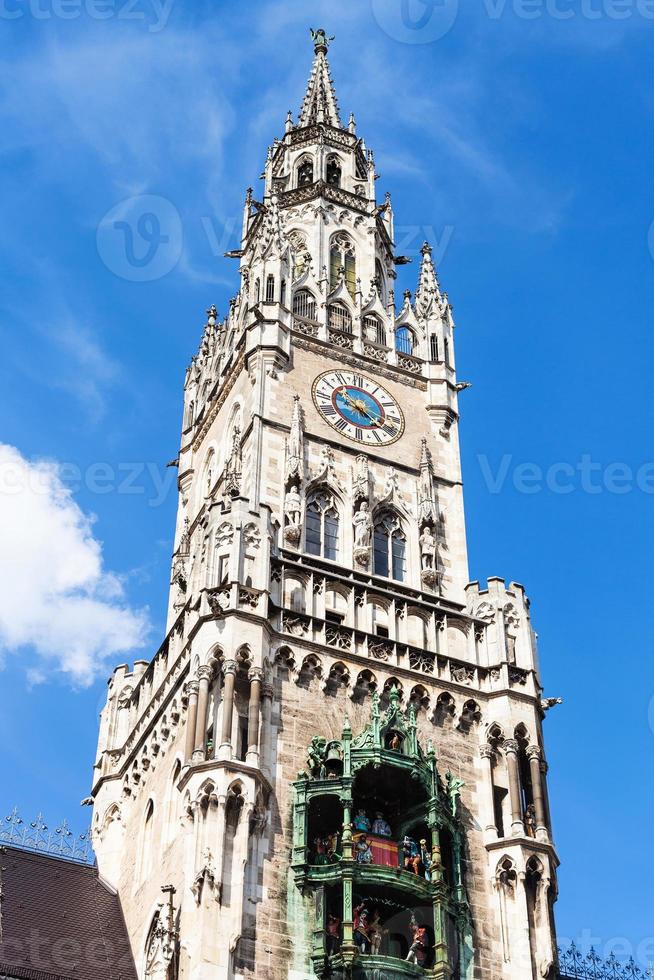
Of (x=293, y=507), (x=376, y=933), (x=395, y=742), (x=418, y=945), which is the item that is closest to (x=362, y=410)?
(x=293, y=507)

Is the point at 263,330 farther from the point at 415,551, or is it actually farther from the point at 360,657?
the point at 360,657

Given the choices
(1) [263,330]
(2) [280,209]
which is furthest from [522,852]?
(2) [280,209]

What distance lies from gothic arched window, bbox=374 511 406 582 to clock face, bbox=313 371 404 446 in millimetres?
2351

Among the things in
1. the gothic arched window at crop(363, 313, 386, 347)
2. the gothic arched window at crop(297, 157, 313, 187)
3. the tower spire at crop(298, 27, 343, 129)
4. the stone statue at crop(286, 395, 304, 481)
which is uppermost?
the tower spire at crop(298, 27, 343, 129)

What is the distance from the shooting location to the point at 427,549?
38.0 metres

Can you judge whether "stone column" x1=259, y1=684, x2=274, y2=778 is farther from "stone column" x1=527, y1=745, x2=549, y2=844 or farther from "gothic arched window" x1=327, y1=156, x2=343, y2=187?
"gothic arched window" x1=327, y1=156, x2=343, y2=187

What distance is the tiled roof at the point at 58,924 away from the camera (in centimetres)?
3055

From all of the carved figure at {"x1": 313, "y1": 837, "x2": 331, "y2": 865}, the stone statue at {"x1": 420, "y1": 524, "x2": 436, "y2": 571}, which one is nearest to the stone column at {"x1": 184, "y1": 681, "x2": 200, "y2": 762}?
the carved figure at {"x1": 313, "y1": 837, "x2": 331, "y2": 865}

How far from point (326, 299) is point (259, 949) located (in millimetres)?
21161

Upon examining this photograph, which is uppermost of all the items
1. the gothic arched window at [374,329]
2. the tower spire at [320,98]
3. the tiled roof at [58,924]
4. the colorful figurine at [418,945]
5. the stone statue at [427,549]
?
the tower spire at [320,98]

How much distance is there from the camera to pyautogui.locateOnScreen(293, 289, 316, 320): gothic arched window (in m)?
43.4

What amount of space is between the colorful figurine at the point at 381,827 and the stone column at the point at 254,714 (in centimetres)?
284

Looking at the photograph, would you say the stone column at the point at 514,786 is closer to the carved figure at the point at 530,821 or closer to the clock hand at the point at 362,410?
the carved figure at the point at 530,821

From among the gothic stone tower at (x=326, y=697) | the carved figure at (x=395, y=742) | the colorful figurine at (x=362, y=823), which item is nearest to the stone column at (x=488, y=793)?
the gothic stone tower at (x=326, y=697)
